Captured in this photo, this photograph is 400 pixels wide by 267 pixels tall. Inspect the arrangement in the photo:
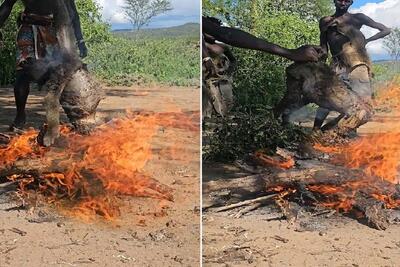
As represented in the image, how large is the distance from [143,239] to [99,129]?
0.82 meters

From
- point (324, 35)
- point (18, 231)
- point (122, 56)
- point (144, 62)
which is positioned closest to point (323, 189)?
point (324, 35)

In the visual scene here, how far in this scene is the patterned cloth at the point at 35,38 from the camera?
202 inches

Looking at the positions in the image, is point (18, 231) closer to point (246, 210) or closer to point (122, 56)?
point (122, 56)

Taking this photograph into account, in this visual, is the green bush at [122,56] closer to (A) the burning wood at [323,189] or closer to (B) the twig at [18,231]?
(A) the burning wood at [323,189]

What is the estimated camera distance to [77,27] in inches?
203

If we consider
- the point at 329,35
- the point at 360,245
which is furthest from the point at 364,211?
the point at 329,35

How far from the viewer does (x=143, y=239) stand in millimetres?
5215

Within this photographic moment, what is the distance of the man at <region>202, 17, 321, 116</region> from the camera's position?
5180 mm

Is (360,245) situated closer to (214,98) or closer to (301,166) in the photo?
(301,166)

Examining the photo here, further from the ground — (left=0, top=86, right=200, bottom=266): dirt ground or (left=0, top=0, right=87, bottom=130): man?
(left=0, top=0, right=87, bottom=130): man

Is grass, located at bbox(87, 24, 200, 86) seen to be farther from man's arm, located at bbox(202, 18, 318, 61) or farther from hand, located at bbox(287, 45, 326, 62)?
hand, located at bbox(287, 45, 326, 62)

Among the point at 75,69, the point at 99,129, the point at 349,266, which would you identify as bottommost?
the point at 349,266

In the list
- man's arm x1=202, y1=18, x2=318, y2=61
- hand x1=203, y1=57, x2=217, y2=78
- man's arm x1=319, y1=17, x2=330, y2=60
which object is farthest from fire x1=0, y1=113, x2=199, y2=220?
man's arm x1=319, y1=17, x2=330, y2=60

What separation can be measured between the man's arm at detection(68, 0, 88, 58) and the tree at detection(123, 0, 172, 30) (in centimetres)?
34
